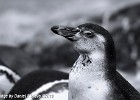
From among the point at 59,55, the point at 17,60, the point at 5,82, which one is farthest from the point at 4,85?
the point at 59,55

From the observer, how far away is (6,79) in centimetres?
452

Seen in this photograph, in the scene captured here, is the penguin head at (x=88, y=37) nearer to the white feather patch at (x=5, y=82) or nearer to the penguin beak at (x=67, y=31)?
the penguin beak at (x=67, y=31)

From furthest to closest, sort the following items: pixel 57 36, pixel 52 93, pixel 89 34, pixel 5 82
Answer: pixel 57 36 → pixel 5 82 → pixel 52 93 → pixel 89 34

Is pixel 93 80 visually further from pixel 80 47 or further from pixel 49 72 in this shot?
pixel 49 72

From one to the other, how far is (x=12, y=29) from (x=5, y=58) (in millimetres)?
4407

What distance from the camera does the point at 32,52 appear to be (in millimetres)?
9188

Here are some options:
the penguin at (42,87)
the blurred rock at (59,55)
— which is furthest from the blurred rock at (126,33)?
the penguin at (42,87)

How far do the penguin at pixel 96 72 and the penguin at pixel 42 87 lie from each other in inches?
35.0

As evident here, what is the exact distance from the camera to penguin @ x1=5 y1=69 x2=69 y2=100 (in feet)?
13.3

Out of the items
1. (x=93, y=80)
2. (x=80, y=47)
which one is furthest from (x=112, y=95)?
(x=80, y=47)

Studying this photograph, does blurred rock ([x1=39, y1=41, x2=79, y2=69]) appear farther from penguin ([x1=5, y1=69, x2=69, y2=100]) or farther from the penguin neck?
the penguin neck

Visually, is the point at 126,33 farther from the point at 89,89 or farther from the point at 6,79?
the point at 89,89

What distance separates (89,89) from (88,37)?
32 centimetres

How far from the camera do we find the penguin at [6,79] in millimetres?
4449
